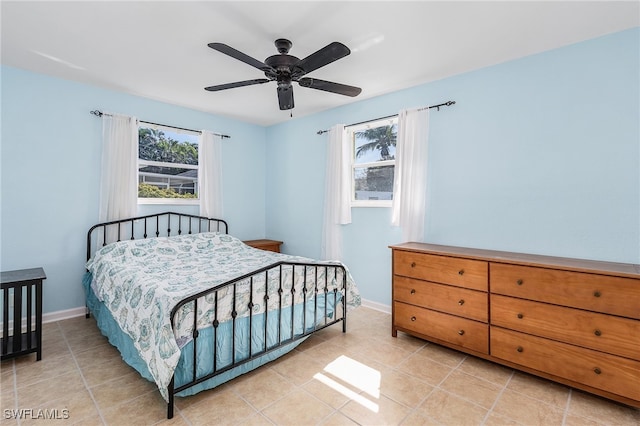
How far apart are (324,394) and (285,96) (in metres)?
2.27

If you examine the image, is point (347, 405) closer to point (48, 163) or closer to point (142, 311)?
point (142, 311)

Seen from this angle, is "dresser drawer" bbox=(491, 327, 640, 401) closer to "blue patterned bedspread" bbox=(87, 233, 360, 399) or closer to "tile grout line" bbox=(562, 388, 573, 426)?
"tile grout line" bbox=(562, 388, 573, 426)

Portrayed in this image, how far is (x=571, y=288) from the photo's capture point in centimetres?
209

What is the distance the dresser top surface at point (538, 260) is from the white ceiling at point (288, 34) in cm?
175

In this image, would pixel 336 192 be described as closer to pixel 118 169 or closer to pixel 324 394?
pixel 324 394

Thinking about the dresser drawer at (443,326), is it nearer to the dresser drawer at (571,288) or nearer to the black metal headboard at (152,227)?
the dresser drawer at (571,288)

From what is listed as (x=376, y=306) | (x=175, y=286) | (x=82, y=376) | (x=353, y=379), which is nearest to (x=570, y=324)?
(x=353, y=379)

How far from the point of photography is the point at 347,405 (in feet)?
6.46

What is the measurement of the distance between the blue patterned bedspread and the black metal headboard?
0.30m

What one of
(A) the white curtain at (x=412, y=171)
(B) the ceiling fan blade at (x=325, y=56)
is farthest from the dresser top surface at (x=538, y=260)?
(B) the ceiling fan blade at (x=325, y=56)

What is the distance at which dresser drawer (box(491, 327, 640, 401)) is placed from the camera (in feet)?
6.21

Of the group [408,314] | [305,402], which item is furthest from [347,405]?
[408,314]

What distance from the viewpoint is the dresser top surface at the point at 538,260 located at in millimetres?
2004

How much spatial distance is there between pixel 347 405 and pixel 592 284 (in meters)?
1.79
